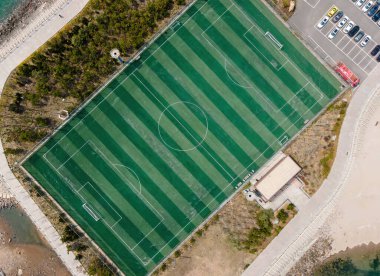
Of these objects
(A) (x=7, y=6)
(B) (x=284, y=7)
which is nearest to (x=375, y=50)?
(B) (x=284, y=7)

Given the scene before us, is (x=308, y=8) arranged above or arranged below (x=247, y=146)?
above

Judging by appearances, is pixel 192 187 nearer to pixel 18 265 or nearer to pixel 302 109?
pixel 302 109

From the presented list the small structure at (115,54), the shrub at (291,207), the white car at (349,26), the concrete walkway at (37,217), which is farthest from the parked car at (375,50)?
the concrete walkway at (37,217)

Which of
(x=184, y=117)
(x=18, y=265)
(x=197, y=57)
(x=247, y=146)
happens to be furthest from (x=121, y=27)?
(x=18, y=265)

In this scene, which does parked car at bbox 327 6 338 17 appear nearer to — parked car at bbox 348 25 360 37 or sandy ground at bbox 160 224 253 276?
parked car at bbox 348 25 360 37

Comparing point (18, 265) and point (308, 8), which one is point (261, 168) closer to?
point (308, 8)

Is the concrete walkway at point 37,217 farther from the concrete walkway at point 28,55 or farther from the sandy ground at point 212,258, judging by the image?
the sandy ground at point 212,258

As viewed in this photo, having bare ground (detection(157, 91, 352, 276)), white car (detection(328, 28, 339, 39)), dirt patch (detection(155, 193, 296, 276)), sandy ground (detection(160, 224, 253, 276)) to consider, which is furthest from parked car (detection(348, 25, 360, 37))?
sandy ground (detection(160, 224, 253, 276))

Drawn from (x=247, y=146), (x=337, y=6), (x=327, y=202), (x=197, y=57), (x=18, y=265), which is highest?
(x=197, y=57)
